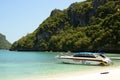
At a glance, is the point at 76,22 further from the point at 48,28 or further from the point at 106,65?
the point at 106,65

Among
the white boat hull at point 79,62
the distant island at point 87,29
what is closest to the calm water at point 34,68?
the white boat hull at point 79,62

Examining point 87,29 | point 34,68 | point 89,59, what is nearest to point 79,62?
point 89,59

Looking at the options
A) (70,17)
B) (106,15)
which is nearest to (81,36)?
(106,15)

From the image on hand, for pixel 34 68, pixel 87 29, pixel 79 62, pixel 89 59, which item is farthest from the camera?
pixel 87 29

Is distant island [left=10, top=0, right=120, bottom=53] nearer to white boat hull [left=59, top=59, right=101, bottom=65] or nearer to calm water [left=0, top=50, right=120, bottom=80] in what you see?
white boat hull [left=59, top=59, right=101, bottom=65]

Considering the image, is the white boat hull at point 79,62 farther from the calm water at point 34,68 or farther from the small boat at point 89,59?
the calm water at point 34,68

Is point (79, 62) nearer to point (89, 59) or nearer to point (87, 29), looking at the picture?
point (89, 59)

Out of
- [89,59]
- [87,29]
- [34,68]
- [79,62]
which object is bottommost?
[34,68]

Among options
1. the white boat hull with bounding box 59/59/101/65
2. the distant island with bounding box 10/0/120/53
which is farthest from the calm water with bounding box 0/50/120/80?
the distant island with bounding box 10/0/120/53

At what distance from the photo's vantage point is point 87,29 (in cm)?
16000

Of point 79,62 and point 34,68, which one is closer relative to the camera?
point 34,68

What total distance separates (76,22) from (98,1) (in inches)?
1069

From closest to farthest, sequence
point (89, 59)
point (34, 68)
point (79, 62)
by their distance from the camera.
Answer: point (34, 68) < point (89, 59) < point (79, 62)

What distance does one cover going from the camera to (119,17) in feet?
426
